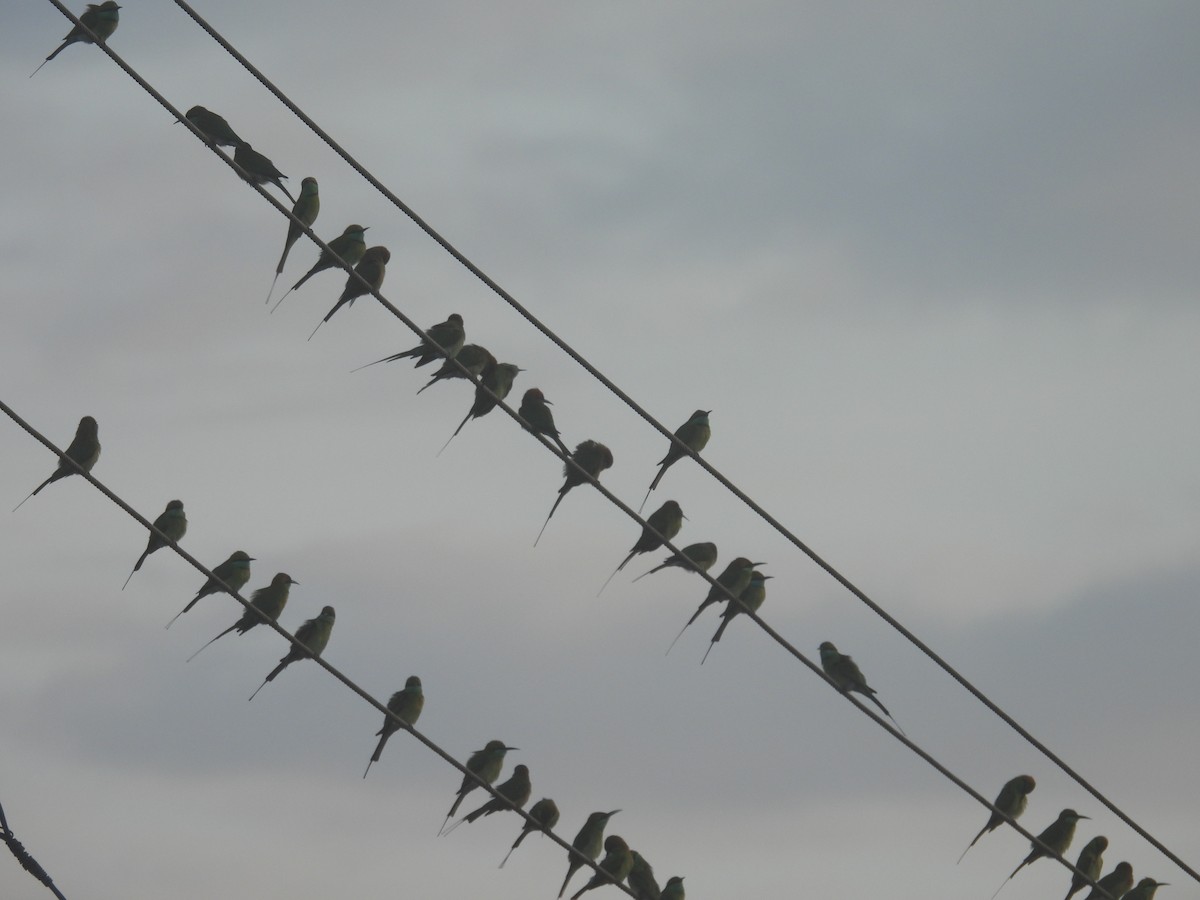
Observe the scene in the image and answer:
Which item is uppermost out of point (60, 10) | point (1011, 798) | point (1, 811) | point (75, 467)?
point (1011, 798)

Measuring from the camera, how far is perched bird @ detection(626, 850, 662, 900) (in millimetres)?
10461

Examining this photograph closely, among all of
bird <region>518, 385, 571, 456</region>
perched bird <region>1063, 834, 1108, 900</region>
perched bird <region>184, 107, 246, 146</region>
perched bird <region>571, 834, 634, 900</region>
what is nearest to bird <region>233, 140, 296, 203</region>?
perched bird <region>184, 107, 246, 146</region>

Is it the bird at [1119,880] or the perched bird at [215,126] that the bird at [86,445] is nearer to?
the perched bird at [215,126]

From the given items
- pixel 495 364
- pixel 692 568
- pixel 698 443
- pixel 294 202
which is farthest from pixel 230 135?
pixel 692 568

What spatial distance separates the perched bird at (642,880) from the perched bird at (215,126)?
5099 millimetres

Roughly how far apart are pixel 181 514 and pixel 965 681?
19.0ft

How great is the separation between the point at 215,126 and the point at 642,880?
5.41 m

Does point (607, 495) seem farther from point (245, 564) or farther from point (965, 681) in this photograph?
point (245, 564)

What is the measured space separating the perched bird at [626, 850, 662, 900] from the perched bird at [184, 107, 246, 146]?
5.10m

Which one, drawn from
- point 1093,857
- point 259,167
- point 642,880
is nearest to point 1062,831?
point 1093,857

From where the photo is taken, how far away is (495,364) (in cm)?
1091

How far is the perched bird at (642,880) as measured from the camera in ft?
34.3

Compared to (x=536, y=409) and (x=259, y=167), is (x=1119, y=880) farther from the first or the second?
(x=259, y=167)

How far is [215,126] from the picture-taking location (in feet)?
34.8
